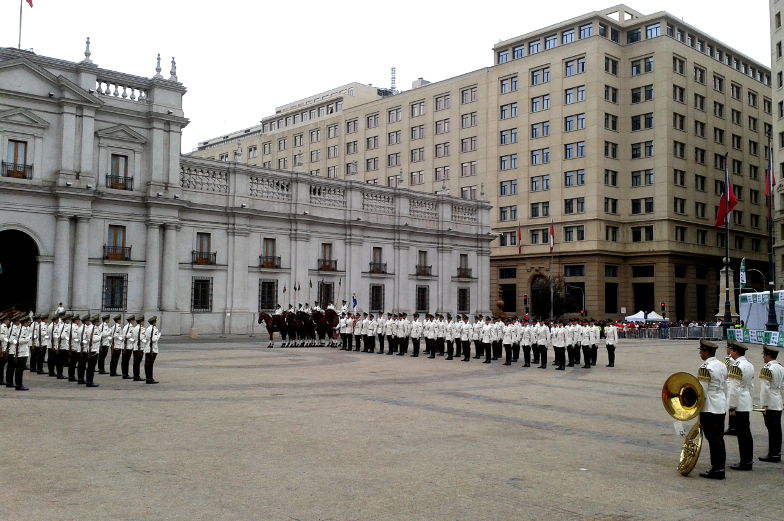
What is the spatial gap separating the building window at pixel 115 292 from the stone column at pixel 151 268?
1.15 metres

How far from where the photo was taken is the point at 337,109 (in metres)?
94.1

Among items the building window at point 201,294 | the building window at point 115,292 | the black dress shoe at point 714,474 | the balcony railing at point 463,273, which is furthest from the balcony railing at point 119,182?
the black dress shoe at point 714,474

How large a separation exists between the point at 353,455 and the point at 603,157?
203ft

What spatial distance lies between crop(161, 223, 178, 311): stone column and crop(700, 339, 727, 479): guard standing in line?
36.1m

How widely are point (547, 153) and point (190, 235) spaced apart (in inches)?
1583

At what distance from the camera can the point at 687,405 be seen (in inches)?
364

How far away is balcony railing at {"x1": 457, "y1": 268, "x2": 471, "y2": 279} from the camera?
56500 mm

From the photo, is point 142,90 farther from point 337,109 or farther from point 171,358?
point 337,109

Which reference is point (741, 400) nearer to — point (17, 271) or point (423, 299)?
point (17, 271)

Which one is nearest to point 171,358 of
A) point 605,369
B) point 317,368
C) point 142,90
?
point 317,368

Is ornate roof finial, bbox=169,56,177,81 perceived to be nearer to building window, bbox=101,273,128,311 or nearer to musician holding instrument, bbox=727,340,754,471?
building window, bbox=101,273,128,311

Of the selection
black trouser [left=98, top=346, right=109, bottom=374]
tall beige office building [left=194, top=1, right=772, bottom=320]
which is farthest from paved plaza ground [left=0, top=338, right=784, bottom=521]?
tall beige office building [left=194, top=1, right=772, bottom=320]

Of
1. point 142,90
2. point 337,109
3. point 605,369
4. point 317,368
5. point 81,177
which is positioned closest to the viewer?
point 317,368

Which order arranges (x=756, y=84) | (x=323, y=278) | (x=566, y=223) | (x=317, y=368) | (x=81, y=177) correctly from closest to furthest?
(x=317, y=368)
(x=81, y=177)
(x=323, y=278)
(x=566, y=223)
(x=756, y=84)
